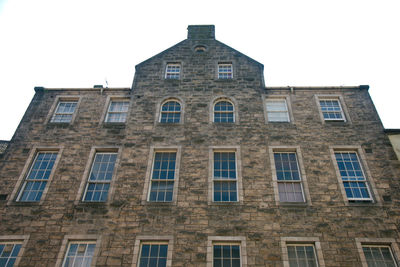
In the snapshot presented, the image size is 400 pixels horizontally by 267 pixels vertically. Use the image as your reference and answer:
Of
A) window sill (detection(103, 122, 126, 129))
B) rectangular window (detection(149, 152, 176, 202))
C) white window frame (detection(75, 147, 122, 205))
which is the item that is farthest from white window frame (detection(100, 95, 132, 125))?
rectangular window (detection(149, 152, 176, 202))

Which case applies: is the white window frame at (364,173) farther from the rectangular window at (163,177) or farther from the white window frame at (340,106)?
the rectangular window at (163,177)

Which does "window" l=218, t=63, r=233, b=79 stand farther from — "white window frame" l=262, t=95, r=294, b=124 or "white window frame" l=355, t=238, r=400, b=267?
"white window frame" l=355, t=238, r=400, b=267

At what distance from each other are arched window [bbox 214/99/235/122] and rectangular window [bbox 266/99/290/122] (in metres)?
1.93

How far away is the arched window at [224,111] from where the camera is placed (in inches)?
595

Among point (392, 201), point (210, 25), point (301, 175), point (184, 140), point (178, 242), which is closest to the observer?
point (178, 242)

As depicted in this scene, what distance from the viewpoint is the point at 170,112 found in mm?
15508

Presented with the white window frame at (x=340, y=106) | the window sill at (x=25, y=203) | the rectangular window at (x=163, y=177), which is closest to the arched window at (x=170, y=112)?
the rectangular window at (x=163, y=177)

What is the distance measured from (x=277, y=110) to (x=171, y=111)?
18.6 ft

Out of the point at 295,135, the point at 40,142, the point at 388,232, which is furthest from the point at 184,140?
the point at 388,232

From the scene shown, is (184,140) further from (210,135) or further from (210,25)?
(210,25)

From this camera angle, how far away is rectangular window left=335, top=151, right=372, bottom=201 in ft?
40.8

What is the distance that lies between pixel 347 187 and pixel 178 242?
764cm

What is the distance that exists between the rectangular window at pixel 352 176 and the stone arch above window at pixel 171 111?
26.3ft

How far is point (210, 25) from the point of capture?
19.7 m
